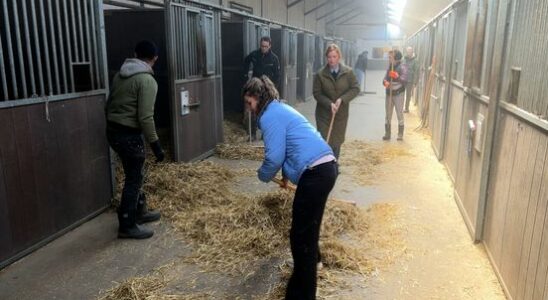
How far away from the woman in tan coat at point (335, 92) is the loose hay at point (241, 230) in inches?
43.7

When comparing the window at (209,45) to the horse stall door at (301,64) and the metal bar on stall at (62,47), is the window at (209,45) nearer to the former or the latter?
the metal bar on stall at (62,47)

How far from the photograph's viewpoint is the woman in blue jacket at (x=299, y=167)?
256 centimetres

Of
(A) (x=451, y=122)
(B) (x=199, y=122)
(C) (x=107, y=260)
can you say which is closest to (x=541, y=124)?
(C) (x=107, y=260)

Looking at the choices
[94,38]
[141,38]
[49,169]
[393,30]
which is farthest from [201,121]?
[393,30]

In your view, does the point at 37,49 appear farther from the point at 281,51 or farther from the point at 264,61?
the point at 281,51

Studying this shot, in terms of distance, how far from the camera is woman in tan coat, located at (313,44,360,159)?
16.4ft

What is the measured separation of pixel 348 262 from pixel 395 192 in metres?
2.07

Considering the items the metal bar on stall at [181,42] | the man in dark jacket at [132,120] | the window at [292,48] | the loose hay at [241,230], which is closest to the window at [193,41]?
the metal bar on stall at [181,42]

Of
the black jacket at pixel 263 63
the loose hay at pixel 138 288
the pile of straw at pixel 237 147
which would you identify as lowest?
the loose hay at pixel 138 288

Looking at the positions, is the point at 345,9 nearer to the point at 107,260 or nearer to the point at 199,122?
the point at 199,122

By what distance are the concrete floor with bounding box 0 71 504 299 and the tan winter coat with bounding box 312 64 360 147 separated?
73cm

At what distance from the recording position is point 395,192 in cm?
519

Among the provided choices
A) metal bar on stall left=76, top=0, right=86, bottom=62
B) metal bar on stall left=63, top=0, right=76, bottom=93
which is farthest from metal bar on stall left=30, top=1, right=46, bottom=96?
metal bar on stall left=76, top=0, right=86, bottom=62

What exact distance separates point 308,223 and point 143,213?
2.16 m
